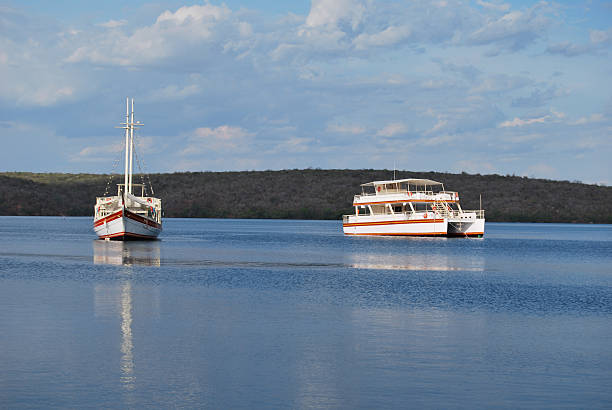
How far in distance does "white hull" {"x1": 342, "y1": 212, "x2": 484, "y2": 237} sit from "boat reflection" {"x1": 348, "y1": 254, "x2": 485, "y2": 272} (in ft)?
84.6

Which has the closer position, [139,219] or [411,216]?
[139,219]

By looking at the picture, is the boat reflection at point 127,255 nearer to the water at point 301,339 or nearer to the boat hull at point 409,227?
the water at point 301,339

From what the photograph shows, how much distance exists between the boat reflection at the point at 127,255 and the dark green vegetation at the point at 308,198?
10834 centimetres

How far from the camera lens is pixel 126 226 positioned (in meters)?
71.2

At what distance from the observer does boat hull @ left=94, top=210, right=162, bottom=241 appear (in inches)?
2785

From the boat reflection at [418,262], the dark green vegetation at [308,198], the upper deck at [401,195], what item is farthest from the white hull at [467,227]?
the dark green vegetation at [308,198]

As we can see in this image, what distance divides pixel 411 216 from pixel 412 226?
3.46 feet

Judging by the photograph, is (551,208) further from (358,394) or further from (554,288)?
(358,394)

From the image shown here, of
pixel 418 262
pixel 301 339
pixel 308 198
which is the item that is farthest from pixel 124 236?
pixel 308 198

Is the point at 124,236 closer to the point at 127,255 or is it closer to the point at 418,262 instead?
the point at 127,255

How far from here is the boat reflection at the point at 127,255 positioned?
156 ft

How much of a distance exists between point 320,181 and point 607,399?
180 meters

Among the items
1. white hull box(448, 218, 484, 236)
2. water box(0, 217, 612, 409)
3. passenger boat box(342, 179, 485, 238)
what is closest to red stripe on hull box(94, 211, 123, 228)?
passenger boat box(342, 179, 485, 238)

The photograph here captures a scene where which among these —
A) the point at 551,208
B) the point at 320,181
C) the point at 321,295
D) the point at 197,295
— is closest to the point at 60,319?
the point at 197,295
